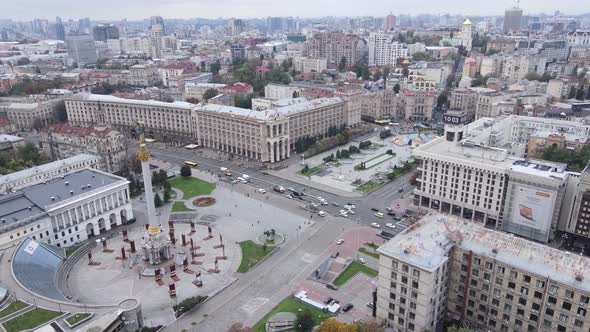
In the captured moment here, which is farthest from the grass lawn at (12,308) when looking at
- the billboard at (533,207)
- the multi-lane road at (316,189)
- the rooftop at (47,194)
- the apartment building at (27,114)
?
the apartment building at (27,114)

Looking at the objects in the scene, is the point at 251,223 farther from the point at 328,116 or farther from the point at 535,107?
the point at 535,107

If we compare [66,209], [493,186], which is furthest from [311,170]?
[66,209]

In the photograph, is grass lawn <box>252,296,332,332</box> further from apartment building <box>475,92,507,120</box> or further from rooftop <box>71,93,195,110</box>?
apartment building <box>475,92,507,120</box>

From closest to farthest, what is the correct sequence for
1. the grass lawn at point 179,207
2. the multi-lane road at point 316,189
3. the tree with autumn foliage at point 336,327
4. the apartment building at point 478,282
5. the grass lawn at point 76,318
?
the apartment building at point 478,282 → the tree with autumn foliage at point 336,327 → the grass lawn at point 76,318 → the multi-lane road at point 316,189 → the grass lawn at point 179,207

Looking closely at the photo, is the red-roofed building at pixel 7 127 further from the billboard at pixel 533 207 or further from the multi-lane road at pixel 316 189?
the billboard at pixel 533 207

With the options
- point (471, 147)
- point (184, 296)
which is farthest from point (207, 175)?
point (471, 147)

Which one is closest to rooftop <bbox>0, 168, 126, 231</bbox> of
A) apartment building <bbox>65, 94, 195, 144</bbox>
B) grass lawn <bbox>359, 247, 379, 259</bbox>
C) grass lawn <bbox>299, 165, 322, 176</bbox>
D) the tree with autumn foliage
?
grass lawn <bbox>299, 165, 322, 176</bbox>
